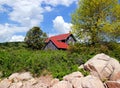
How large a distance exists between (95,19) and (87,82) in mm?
11624

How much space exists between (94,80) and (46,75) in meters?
3.74

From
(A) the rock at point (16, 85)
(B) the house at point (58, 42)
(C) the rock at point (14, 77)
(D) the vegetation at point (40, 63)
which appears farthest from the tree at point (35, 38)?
(A) the rock at point (16, 85)

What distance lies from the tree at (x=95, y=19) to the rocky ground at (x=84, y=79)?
22.4 ft

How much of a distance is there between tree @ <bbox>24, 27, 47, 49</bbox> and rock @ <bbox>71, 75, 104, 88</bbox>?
33055 millimetres

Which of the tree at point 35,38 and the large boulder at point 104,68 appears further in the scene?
the tree at point 35,38

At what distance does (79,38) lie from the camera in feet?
88.8

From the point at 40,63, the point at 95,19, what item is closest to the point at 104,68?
the point at 40,63

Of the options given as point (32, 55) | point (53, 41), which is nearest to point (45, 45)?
point (53, 41)

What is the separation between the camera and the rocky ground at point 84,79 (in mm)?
16516

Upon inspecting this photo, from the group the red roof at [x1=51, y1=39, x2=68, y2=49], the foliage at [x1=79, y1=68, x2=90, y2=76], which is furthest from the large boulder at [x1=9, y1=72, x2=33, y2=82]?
the red roof at [x1=51, y1=39, x2=68, y2=49]

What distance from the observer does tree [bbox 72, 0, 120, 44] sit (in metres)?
26.5

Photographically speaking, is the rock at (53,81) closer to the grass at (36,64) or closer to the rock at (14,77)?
the grass at (36,64)

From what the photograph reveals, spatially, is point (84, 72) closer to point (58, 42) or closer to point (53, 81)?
point (53, 81)

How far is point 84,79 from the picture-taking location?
54.6ft
